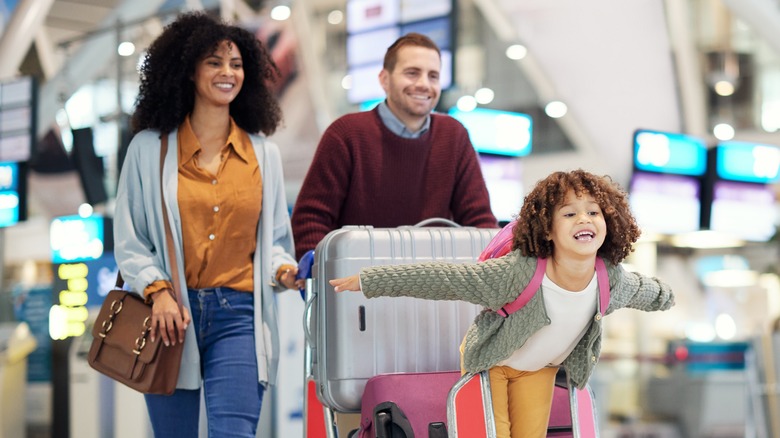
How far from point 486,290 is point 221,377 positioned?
2.78 feet

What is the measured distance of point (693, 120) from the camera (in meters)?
12.7

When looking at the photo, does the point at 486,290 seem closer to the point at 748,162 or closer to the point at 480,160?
the point at 480,160

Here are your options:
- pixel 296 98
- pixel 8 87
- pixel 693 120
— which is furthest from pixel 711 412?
pixel 8 87

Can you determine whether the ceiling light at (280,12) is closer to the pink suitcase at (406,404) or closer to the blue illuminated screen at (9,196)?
the blue illuminated screen at (9,196)

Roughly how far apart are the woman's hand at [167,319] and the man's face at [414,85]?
1049 millimetres

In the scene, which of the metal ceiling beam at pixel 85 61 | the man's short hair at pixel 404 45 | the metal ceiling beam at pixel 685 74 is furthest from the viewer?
the metal ceiling beam at pixel 685 74

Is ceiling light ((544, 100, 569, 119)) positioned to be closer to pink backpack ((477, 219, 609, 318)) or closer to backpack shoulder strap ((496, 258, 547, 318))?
pink backpack ((477, 219, 609, 318))

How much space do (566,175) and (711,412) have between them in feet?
26.8

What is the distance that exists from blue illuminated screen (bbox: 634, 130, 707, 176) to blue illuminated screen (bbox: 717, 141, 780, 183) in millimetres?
252

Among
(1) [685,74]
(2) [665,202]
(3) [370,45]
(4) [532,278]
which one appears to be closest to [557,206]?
(4) [532,278]

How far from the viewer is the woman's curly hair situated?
3.23 metres

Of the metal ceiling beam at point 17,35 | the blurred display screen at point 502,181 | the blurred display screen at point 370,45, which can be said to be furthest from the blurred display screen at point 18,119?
the blurred display screen at point 502,181

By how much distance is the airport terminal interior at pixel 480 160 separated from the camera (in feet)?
28.4

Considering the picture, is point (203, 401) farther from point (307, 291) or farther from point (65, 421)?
point (65, 421)
